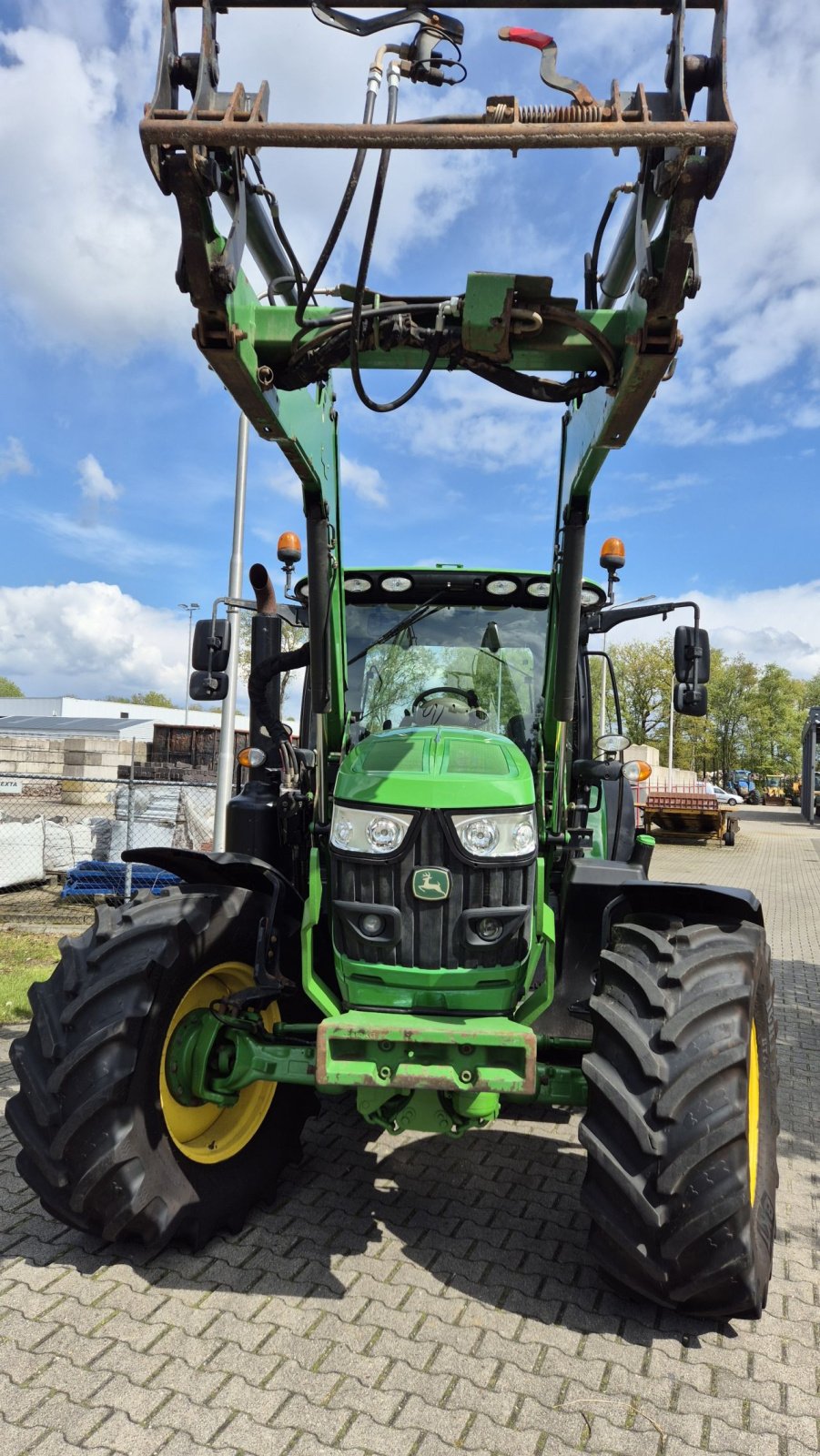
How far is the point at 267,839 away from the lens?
489 centimetres

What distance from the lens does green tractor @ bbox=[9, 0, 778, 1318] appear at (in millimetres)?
2646

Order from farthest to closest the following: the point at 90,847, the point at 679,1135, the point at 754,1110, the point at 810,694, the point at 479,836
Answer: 1. the point at 810,694
2. the point at 90,847
3. the point at 479,836
4. the point at 754,1110
5. the point at 679,1135

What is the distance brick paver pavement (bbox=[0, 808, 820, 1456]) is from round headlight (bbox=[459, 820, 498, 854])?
149 centimetres

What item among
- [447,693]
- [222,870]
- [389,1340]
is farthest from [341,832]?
[389,1340]

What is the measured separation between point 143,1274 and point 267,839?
81.7 inches

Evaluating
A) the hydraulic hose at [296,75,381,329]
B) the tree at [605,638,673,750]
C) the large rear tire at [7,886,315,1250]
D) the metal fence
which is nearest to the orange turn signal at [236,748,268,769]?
the large rear tire at [7,886,315,1250]

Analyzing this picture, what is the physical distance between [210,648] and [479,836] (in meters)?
1.72

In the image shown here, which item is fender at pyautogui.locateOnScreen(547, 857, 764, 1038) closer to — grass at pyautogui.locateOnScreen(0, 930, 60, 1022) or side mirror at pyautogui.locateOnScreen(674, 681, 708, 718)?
side mirror at pyautogui.locateOnScreen(674, 681, 708, 718)

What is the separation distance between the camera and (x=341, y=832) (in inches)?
140

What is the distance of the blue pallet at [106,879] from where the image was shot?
1073 cm

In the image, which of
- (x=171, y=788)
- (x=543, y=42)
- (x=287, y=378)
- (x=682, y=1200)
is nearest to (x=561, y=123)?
(x=543, y=42)

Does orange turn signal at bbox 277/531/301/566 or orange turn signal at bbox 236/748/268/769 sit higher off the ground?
orange turn signal at bbox 277/531/301/566

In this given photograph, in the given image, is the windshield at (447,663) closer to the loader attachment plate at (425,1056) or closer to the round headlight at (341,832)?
the round headlight at (341,832)

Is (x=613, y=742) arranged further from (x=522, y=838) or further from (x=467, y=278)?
(x=467, y=278)
